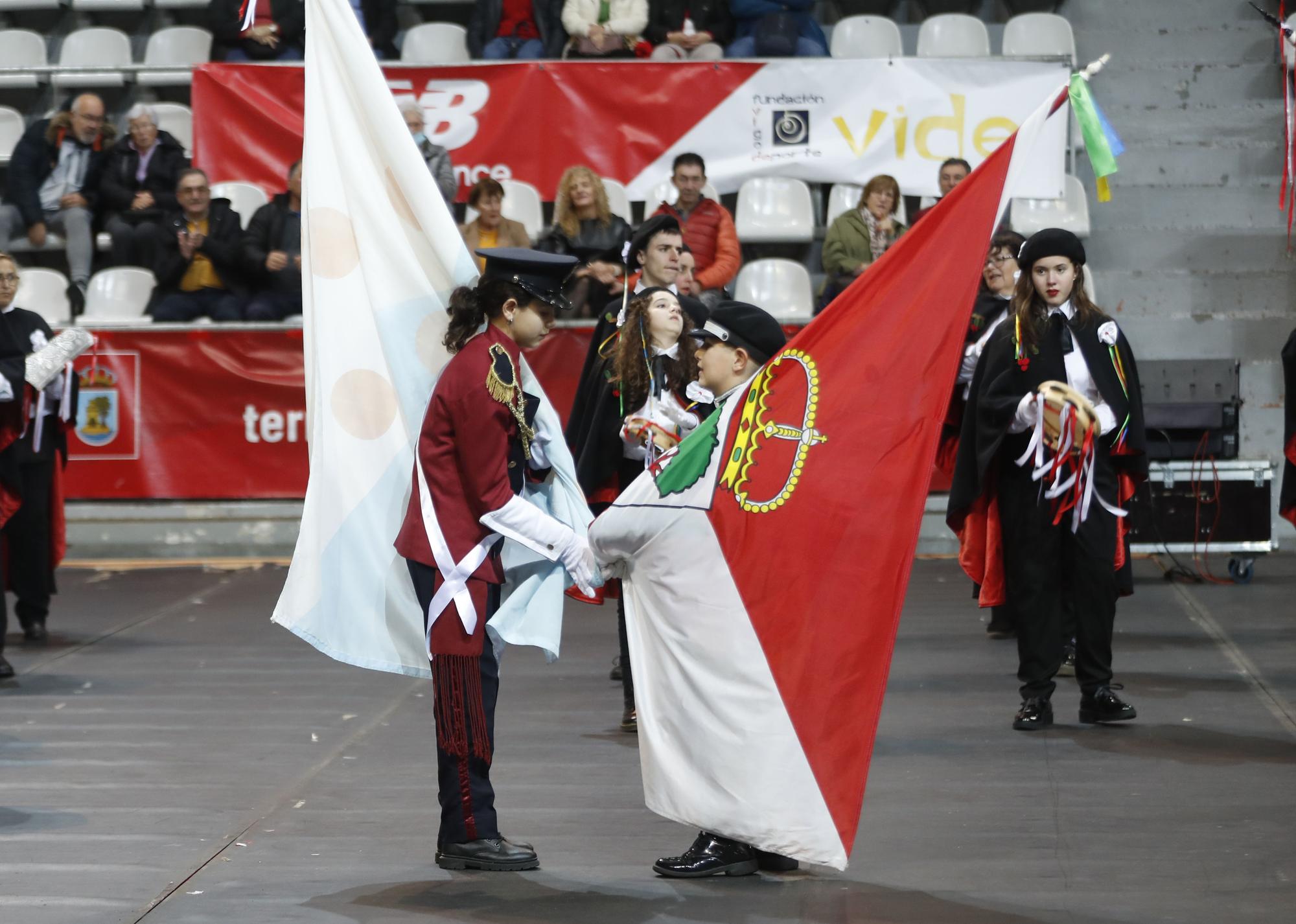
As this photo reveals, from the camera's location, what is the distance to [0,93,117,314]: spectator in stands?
Answer: 42.1 feet

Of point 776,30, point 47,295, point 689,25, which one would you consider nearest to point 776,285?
point 776,30

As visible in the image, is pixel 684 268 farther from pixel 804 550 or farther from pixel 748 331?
pixel 804 550

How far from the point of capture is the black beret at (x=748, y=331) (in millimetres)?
4703

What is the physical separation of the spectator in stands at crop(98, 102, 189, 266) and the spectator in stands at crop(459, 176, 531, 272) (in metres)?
2.75

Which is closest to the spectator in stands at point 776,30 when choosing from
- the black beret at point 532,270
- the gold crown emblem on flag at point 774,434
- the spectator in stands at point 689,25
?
the spectator in stands at point 689,25

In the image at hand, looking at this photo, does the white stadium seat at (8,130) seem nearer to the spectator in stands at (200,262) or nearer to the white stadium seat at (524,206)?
the spectator in stands at (200,262)

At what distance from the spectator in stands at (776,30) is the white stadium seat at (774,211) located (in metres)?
0.98

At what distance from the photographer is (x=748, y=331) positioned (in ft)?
15.4

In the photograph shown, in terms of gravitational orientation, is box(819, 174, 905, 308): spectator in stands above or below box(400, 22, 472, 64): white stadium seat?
below

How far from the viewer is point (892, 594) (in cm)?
431

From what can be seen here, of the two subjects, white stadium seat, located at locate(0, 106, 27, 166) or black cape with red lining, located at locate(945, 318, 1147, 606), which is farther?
white stadium seat, located at locate(0, 106, 27, 166)

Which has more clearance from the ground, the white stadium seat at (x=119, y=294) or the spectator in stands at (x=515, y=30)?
the spectator in stands at (x=515, y=30)

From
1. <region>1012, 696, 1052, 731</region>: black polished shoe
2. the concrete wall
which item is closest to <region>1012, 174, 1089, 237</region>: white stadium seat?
the concrete wall

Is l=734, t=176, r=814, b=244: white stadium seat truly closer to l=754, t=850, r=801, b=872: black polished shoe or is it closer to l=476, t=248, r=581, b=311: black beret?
l=476, t=248, r=581, b=311: black beret
